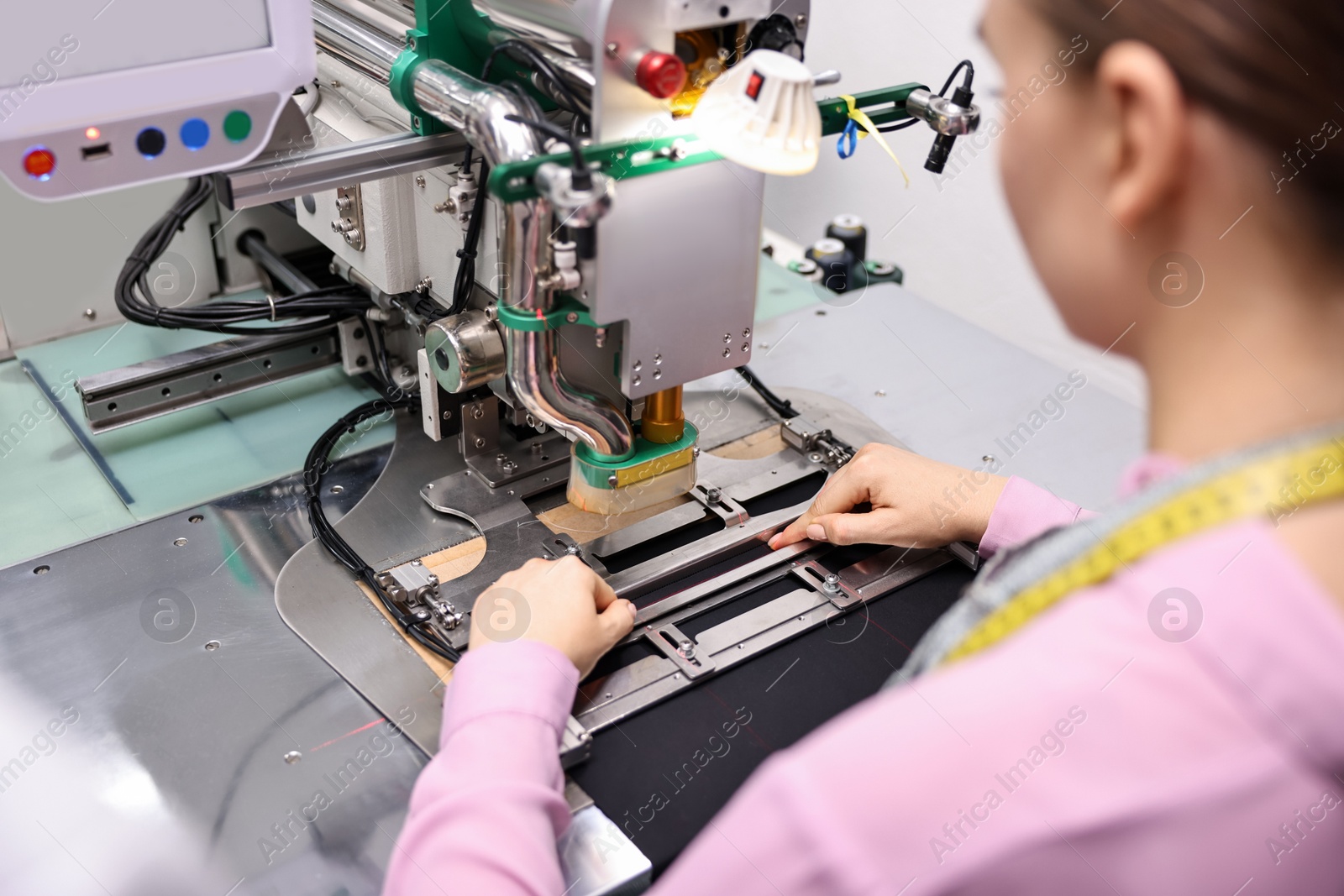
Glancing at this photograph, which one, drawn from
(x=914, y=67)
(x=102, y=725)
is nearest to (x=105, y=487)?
(x=102, y=725)

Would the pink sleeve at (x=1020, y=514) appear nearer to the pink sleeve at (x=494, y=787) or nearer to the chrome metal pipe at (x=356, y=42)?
the pink sleeve at (x=494, y=787)

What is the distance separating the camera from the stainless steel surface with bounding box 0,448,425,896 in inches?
41.6

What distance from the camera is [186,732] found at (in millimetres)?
1173

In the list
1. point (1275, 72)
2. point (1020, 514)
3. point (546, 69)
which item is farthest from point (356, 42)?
point (1275, 72)

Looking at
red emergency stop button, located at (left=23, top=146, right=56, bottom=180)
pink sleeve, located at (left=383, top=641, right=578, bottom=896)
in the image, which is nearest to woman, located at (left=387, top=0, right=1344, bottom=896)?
pink sleeve, located at (left=383, top=641, right=578, bottom=896)

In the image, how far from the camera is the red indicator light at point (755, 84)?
3.18 feet

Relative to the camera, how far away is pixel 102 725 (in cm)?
118

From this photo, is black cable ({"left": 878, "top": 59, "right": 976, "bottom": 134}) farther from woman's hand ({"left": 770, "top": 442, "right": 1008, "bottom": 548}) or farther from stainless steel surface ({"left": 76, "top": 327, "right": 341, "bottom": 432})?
stainless steel surface ({"left": 76, "top": 327, "right": 341, "bottom": 432})

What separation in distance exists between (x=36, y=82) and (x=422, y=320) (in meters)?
0.60

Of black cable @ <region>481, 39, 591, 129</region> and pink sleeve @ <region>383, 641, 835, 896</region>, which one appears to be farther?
black cable @ <region>481, 39, 591, 129</region>

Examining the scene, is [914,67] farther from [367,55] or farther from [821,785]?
[821,785]

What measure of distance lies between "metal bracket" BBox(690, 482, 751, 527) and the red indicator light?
1.92ft

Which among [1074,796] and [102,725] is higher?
[1074,796]

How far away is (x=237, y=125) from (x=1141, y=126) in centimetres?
78
